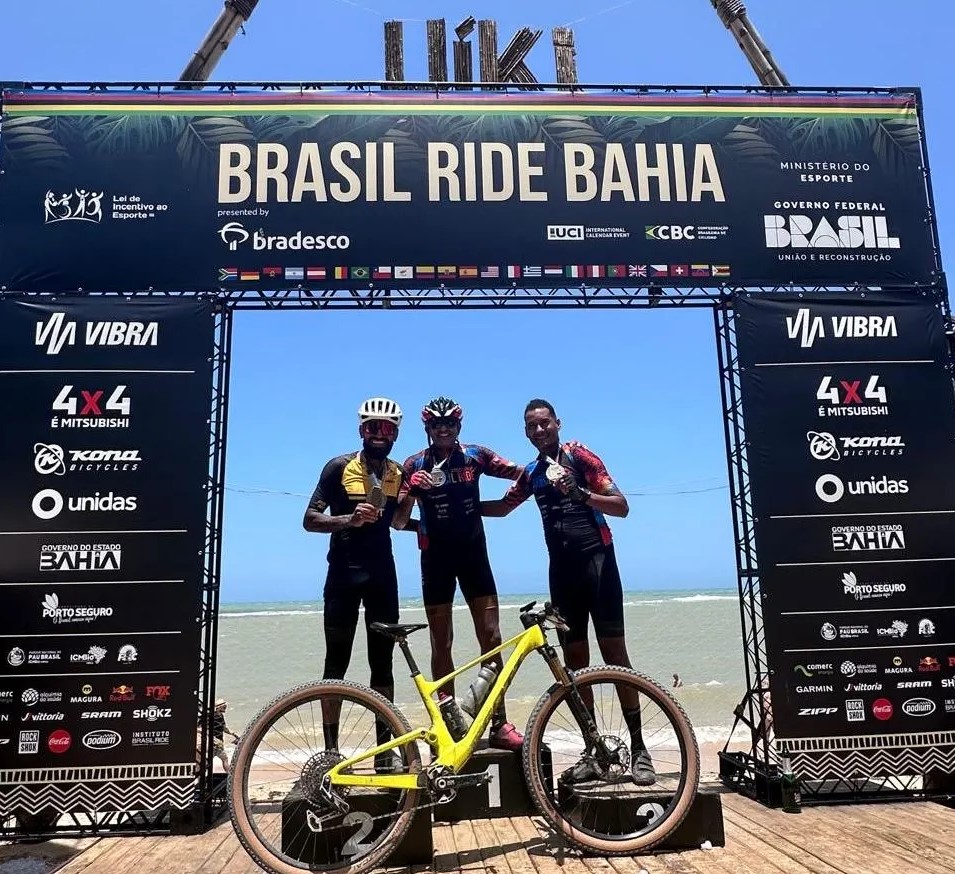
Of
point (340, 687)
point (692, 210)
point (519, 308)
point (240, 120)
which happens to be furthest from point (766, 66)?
point (340, 687)

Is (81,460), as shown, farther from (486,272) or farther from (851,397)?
(851,397)

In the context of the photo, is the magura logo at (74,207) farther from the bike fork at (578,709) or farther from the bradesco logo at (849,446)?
the bradesco logo at (849,446)

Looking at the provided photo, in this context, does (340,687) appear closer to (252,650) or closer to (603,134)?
(603,134)

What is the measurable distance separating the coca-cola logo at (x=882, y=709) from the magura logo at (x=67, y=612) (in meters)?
6.08

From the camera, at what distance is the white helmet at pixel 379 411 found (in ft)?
20.7

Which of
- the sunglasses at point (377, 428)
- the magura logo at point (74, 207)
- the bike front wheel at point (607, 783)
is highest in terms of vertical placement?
the magura logo at point (74, 207)

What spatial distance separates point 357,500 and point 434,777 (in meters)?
2.51

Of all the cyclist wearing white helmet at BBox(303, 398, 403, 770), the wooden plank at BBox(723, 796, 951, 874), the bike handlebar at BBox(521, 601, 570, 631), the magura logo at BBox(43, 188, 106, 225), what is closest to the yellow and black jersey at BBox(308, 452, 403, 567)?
the cyclist wearing white helmet at BBox(303, 398, 403, 770)

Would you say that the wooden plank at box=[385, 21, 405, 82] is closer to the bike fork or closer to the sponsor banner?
the sponsor banner

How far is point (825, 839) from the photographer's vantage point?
4848mm

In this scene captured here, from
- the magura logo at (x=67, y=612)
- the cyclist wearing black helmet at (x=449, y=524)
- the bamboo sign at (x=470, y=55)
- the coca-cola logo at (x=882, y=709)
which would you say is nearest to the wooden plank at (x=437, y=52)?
the bamboo sign at (x=470, y=55)

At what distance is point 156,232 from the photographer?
20.1ft

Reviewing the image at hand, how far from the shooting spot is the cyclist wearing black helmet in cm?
611

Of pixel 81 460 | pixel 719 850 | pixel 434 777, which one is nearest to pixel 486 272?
pixel 81 460
